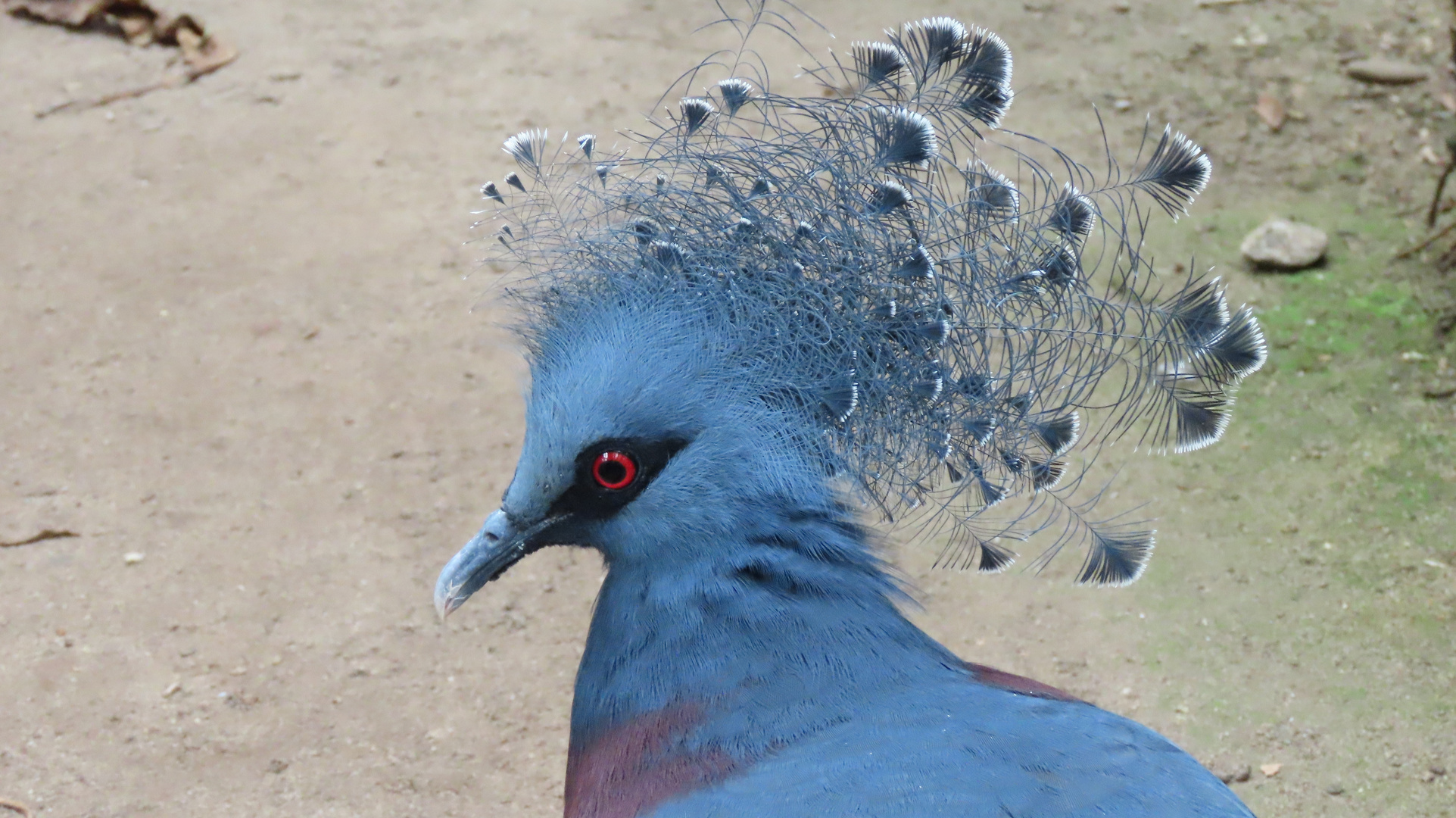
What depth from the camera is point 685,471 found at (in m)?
1.91

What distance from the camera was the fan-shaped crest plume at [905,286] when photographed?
188 cm

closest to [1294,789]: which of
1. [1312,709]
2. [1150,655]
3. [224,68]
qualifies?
[1312,709]

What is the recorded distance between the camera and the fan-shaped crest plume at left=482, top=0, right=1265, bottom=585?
1882mm

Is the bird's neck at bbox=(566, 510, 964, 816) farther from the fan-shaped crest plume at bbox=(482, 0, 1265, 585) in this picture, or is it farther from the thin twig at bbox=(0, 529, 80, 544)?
the thin twig at bbox=(0, 529, 80, 544)

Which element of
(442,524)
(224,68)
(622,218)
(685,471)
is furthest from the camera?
(224,68)

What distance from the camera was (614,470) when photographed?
193 centimetres

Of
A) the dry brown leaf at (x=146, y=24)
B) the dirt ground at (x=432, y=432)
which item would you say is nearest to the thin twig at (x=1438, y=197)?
the dirt ground at (x=432, y=432)

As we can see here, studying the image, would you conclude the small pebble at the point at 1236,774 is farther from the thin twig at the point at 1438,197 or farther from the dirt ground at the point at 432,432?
the thin twig at the point at 1438,197

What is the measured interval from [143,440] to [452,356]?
0.92 m

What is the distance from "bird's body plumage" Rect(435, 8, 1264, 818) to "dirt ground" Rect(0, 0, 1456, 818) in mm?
987

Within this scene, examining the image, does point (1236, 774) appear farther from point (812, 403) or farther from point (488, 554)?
point (488, 554)

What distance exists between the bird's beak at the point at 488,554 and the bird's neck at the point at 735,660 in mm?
181

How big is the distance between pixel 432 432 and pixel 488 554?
175 centimetres

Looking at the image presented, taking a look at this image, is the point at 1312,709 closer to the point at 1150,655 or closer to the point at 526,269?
the point at 1150,655
